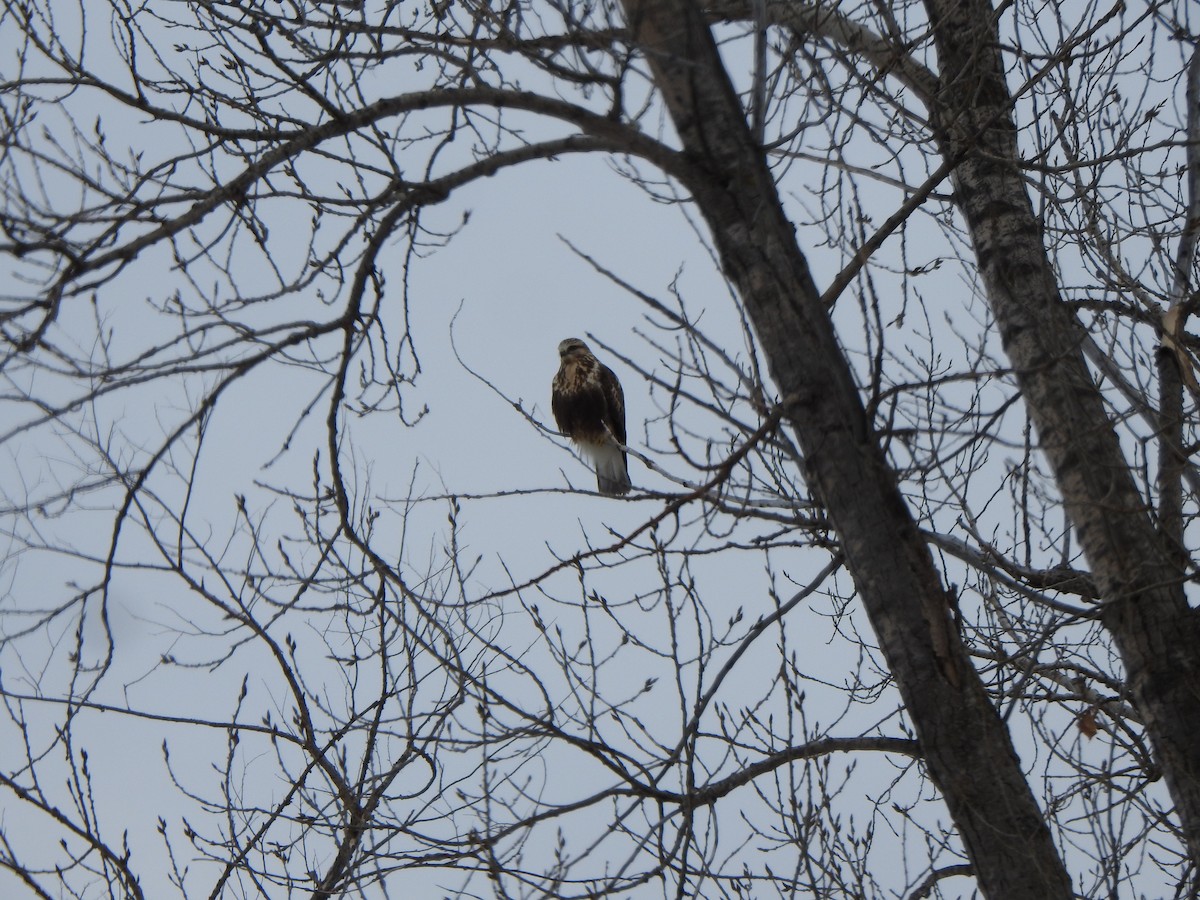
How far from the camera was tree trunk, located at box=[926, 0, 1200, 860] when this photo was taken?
296 centimetres

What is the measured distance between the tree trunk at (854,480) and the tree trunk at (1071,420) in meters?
0.57

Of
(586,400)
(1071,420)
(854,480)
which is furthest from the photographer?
(586,400)

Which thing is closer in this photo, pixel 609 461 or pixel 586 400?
pixel 586 400

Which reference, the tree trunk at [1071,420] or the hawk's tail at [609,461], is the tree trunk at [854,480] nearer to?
the tree trunk at [1071,420]

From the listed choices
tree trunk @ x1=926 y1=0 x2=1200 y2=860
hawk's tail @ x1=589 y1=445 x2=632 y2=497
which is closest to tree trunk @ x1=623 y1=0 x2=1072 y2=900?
tree trunk @ x1=926 y1=0 x2=1200 y2=860

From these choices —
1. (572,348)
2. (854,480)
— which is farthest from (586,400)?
(854,480)

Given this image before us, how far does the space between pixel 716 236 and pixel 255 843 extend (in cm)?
246

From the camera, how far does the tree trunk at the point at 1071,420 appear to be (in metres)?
2.96

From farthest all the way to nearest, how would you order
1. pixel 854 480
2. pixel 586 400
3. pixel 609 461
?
1. pixel 609 461
2. pixel 586 400
3. pixel 854 480

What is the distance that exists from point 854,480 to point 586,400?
6.10 metres

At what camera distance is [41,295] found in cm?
239

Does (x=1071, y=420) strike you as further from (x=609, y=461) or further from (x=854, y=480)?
(x=609, y=461)

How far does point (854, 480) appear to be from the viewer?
7.38 feet

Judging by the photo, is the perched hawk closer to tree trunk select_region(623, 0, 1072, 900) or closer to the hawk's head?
the hawk's head
